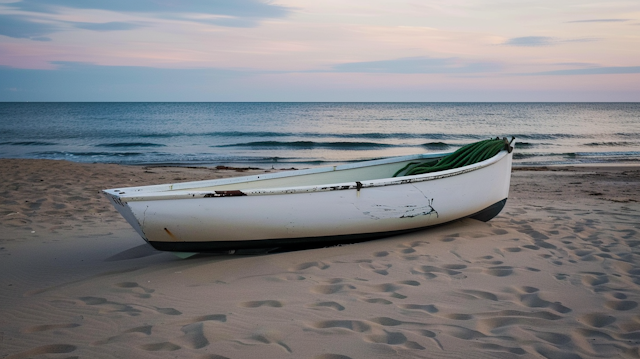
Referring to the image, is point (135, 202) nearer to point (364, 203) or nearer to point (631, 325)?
point (364, 203)

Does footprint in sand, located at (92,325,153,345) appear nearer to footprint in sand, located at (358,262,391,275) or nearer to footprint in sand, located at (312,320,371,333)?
footprint in sand, located at (312,320,371,333)

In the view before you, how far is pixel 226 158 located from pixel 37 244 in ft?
40.1

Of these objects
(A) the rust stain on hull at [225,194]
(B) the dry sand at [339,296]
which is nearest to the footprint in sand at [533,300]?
(B) the dry sand at [339,296]

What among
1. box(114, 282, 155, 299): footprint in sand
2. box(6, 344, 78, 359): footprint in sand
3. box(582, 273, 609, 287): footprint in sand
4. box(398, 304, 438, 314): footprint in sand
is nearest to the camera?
box(6, 344, 78, 359): footprint in sand

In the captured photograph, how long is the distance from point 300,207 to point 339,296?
1016 millimetres

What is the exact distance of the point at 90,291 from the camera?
332 cm

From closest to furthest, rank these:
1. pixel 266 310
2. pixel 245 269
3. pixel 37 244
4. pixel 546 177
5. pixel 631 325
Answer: pixel 631 325 < pixel 266 310 < pixel 245 269 < pixel 37 244 < pixel 546 177

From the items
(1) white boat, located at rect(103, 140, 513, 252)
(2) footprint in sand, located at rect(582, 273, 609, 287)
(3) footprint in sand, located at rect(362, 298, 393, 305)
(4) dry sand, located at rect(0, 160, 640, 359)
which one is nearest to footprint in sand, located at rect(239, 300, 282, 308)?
(4) dry sand, located at rect(0, 160, 640, 359)

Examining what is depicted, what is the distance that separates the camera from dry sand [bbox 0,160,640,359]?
246 centimetres

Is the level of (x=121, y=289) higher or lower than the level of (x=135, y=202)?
lower

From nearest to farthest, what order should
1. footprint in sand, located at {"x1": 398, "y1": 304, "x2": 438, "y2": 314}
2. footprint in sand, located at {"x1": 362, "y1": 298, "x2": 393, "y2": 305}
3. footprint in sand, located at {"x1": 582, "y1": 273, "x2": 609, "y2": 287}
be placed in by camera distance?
footprint in sand, located at {"x1": 398, "y1": 304, "x2": 438, "y2": 314} < footprint in sand, located at {"x1": 362, "y1": 298, "x2": 393, "y2": 305} < footprint in sand, located at {"x1": 582, "y1": 273, "x2": 609, "y2": 287}

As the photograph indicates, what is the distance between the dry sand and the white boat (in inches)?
6.8

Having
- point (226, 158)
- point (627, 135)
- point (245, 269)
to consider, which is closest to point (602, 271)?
point (245, 269)

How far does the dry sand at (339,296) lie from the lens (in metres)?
2.46
